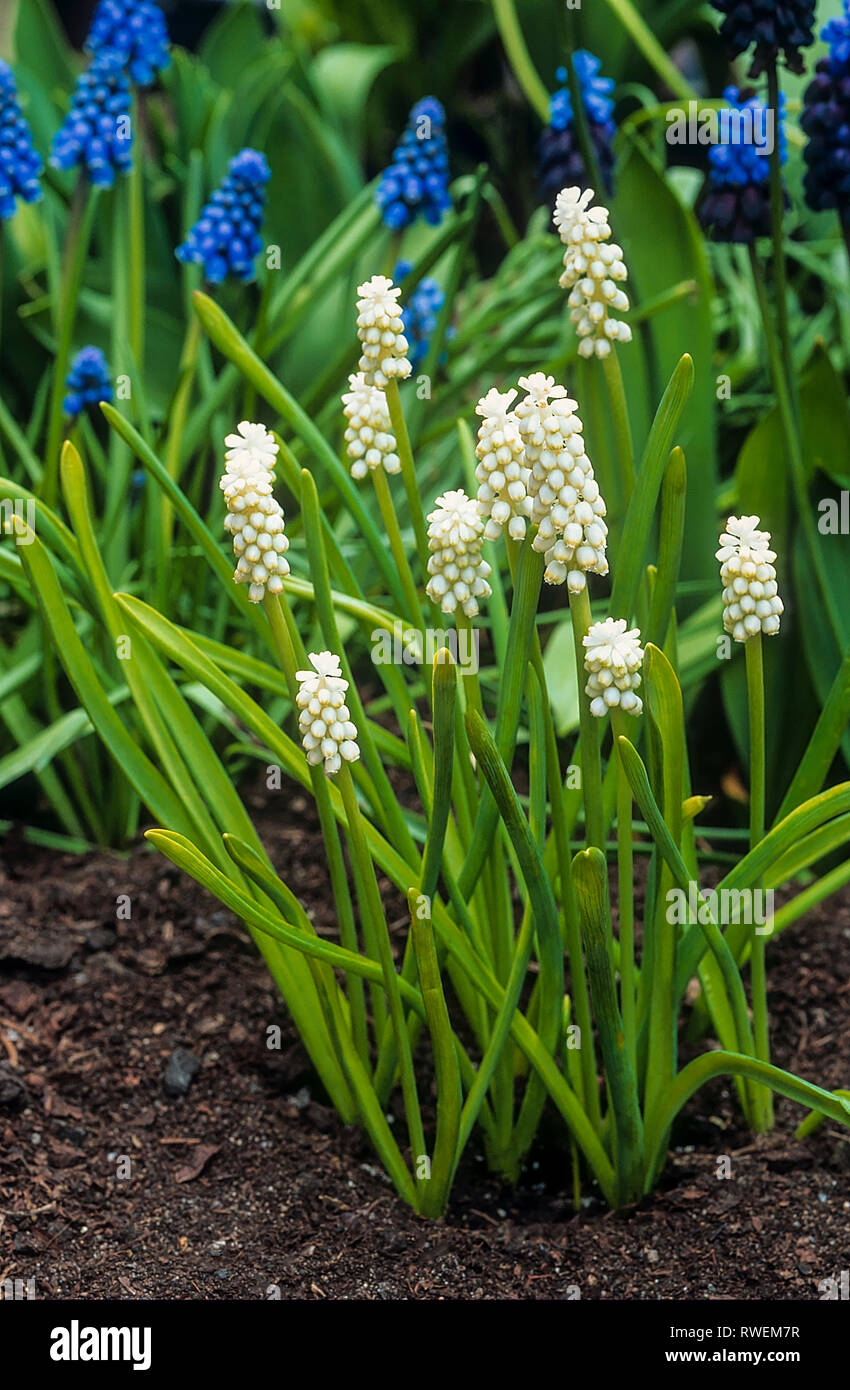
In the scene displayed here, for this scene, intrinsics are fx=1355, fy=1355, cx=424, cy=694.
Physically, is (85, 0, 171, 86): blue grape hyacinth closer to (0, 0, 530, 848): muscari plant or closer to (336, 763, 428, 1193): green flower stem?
(0, 0, 530, 848): muscari plant

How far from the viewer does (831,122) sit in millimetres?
1797

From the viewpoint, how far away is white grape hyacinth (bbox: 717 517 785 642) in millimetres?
1168

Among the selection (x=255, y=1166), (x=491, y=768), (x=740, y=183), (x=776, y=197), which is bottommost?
(x=255, y=1166)

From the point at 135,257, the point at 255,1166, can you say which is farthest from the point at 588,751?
the point at 135,257

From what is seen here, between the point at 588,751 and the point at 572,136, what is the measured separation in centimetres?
134

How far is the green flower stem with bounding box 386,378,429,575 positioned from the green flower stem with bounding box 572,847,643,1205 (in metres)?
0.38

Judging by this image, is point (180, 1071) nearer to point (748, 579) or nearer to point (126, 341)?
point (748, 579)

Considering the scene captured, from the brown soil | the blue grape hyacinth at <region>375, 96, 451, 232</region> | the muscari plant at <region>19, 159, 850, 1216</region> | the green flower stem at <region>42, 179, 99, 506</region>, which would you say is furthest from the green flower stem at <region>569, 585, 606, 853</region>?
the blue grape hyacinth at <region>375, 96, 451, 232</region>

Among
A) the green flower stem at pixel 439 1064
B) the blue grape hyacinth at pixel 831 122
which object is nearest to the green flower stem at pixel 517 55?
the blue grape hyacinth at pixel 831 122

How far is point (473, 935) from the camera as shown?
53.4 inches

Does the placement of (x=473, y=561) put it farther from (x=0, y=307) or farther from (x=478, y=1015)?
(x=0, y=307)

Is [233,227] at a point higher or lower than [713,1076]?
higher

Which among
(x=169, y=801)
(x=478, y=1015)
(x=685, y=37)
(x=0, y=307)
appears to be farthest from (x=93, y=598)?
(x=685, y=37)

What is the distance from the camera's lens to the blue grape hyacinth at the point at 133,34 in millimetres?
2117
